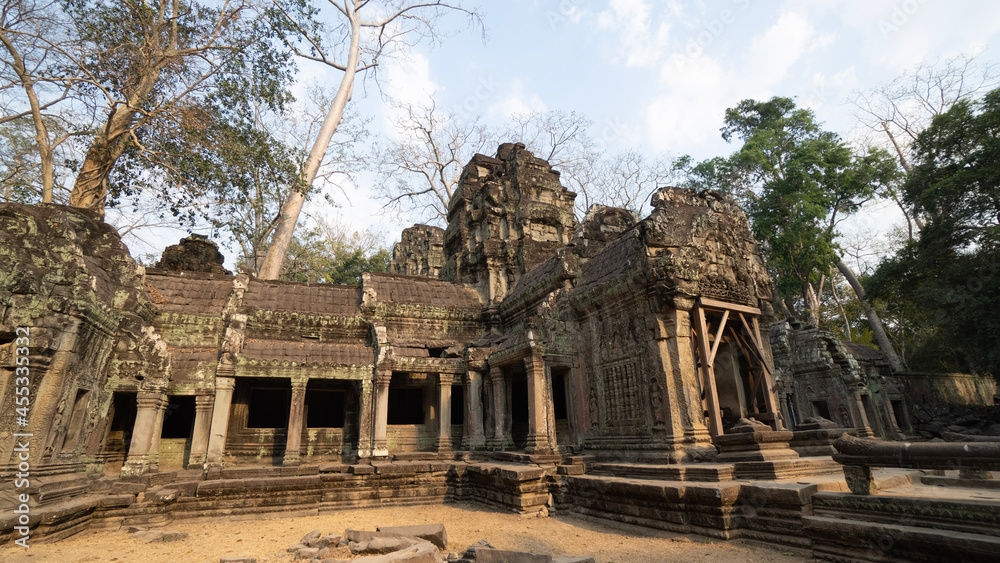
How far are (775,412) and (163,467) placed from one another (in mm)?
13339

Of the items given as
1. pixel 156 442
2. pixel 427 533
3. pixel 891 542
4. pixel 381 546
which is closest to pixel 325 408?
pixel 156 442

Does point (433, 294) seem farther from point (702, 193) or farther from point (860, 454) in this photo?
point (860, 454)

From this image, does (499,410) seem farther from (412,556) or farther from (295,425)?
(412,556)

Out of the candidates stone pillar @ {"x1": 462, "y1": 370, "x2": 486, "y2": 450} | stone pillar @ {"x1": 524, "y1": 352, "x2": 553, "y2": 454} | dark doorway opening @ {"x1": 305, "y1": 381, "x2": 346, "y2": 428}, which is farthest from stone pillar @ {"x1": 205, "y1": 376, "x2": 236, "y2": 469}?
stone pillar @ {"x1": 524, "y1": 352, "x2": 553, "y2": 454}

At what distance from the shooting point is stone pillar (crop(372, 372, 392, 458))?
36.7ft

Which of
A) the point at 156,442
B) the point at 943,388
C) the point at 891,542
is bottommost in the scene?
the point at 891,542

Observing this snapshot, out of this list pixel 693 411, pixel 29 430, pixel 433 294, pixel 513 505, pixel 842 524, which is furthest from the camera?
pixel 433 294

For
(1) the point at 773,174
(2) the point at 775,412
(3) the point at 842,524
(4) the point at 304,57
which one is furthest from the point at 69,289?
(1) the point at 773,174

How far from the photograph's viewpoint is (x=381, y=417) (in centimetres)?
1138

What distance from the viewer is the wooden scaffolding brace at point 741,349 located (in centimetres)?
820

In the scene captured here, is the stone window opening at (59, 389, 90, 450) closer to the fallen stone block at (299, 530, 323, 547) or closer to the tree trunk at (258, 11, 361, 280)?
the fallen stone block at (299, 530, 323, 547)

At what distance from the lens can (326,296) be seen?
13883mm
